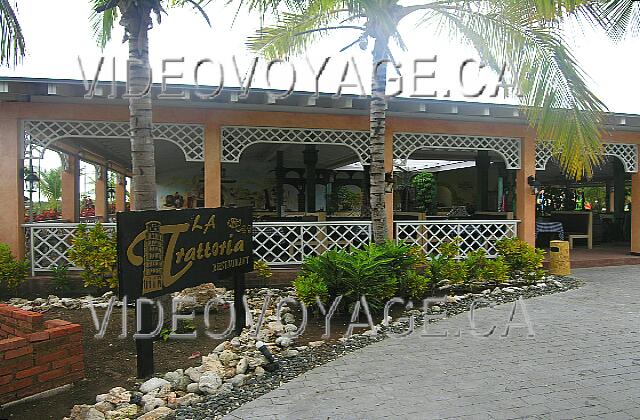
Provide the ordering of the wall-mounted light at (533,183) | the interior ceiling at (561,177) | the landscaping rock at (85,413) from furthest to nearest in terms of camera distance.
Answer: the interior ceiling at (561,177)
the wall-mounted light at (533,183)
the landscaping rock at (85,413)

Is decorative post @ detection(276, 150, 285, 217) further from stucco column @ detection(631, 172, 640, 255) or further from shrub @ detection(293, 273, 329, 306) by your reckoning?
stucco column @ detection(631, 172, 640, 255)

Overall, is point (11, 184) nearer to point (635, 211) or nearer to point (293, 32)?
point (293, 32)

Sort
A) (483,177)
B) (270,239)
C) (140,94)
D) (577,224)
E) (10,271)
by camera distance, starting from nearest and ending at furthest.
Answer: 1. (140,94)
2. (10,271)
3. (270,239)
4. (577,224)
5. (483,177)

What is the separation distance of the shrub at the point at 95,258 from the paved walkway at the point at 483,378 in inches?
167

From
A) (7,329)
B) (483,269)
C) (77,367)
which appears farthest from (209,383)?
(483,269)

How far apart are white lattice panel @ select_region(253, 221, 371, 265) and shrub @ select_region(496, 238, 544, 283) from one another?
8.10ft

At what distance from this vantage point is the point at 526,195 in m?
9.78

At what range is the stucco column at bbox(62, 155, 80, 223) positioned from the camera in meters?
12.9

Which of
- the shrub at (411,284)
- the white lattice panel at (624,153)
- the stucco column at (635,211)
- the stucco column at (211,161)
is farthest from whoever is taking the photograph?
the stucco column at (635,211)

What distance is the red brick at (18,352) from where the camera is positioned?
3.50 m

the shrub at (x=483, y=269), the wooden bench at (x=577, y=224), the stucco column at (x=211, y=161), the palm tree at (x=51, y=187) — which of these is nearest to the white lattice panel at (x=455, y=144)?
the shrub at (x=483, y=269)

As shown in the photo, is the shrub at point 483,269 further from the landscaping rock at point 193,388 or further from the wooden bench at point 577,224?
the wooden bench at point 577,224

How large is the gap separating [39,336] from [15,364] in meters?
0.24

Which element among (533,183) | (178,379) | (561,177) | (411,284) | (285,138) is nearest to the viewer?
(178,379)
